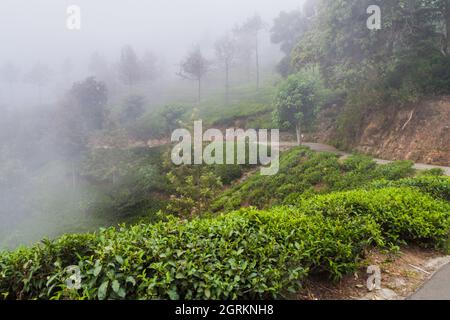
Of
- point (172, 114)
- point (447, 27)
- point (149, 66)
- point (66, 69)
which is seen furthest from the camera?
point (66, 69)

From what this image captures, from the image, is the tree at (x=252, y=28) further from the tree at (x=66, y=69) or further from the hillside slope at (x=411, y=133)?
the tree at (x=66, y=69)

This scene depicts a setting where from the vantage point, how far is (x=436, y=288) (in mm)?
4168

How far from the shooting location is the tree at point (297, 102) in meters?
23.0

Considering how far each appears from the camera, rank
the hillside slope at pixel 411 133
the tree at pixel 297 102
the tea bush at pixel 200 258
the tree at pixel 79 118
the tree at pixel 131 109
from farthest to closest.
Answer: the tree at pixel 131 109
the tree at pixel 79 118
the tree at pixel 297 102
the hillside slope at pixel 411 133
the tea bush at pixel 200 258

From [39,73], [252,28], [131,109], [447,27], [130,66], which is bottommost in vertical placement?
[131,109]

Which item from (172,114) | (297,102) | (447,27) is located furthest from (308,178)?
(172,114)

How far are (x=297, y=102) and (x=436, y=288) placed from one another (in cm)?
1975

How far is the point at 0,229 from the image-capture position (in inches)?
819

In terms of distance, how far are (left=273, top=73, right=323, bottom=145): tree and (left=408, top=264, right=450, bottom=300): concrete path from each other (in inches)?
761

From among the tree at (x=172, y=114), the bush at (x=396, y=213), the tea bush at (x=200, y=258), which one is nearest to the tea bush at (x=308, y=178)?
the bush at (x=396, y=213)

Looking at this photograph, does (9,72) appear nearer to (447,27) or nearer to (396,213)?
(447,27)

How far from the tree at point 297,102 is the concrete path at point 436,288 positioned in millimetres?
19333

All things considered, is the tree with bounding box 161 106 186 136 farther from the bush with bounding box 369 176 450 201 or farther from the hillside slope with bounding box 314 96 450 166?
the bush with bounding box 369 176 450 201
